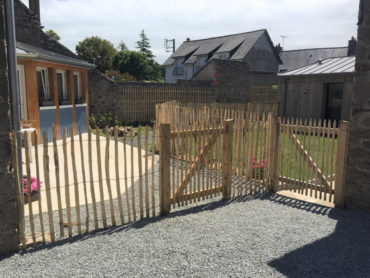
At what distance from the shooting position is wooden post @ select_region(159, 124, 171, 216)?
15.6 ft

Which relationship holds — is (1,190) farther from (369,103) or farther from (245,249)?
(369,103)

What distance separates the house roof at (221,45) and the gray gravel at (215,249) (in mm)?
30544

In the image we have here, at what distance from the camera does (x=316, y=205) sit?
5.52 meters

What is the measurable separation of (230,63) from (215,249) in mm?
19722

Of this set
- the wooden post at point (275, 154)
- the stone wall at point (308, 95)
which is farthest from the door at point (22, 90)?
the stone wall at point (308, 95)

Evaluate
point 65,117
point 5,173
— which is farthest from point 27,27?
point 5,173

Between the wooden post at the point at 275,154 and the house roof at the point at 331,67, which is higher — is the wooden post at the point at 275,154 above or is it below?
below

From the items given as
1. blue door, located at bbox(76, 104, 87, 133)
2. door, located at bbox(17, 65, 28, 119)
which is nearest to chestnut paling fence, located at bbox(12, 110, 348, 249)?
door, located at bbox(17, 65, 28, 119)

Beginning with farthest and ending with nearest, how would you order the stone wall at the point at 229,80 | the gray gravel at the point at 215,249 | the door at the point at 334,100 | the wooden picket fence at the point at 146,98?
the stone wall at the point at 229,80
the wooden picket fence at the point at 146,98
the door at the point at 334,100
the gray gravel at the point at 215,249

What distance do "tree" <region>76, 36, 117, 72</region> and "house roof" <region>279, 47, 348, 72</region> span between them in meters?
26.5

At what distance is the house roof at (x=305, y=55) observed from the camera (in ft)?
131

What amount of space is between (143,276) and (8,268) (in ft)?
4.69

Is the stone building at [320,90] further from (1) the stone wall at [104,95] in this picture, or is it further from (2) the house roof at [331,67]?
(1) the stone wall at [104,95]

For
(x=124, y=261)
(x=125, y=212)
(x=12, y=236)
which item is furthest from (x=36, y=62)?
(x=124, y=261)
